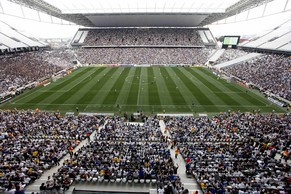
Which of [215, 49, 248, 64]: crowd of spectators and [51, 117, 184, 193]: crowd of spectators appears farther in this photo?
[215, 49, 248, 64]: crowd of spectators

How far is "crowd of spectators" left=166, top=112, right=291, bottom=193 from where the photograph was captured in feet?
43.5

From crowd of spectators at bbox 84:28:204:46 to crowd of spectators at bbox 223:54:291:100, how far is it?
111ft

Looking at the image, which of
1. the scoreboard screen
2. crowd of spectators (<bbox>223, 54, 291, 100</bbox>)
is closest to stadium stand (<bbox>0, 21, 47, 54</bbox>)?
crowd of spectators (<bbox>223, 54, 291, 100</bbox>)

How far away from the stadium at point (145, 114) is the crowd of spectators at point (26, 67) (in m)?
0.27

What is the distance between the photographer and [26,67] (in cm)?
4909

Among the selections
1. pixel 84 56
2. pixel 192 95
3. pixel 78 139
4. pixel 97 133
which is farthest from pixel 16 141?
pixel 84 56

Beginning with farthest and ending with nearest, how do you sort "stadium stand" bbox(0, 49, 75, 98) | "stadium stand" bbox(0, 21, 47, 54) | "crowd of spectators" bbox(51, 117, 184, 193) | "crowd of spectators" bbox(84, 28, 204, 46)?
"crowd of spectators" bbox(84, 28, 204, 46) < "stadium stand" bbox(0, 21, 47, 54) < "stadium stand" bbox(0, 49, 75, 98) < "crowd of spectators" bbox(51, 117, 184, 193)

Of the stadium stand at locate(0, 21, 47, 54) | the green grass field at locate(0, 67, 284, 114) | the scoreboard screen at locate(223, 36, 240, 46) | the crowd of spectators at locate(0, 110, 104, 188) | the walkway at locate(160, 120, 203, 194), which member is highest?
the scoreboard screen at locate(223, 36, 240, 46)

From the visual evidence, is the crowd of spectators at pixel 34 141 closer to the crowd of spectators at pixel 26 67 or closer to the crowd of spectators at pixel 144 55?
the crowd of spectators at pixel 26 67

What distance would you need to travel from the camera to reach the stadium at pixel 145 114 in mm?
14008

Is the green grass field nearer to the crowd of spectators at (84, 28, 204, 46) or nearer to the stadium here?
the stadium

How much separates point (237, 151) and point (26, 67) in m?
48.5

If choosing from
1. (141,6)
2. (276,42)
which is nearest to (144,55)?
(141,6)

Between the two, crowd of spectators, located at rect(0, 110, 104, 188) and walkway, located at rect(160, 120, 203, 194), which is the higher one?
crowd of spectators, located at rect(0, 110, 104, 188)
